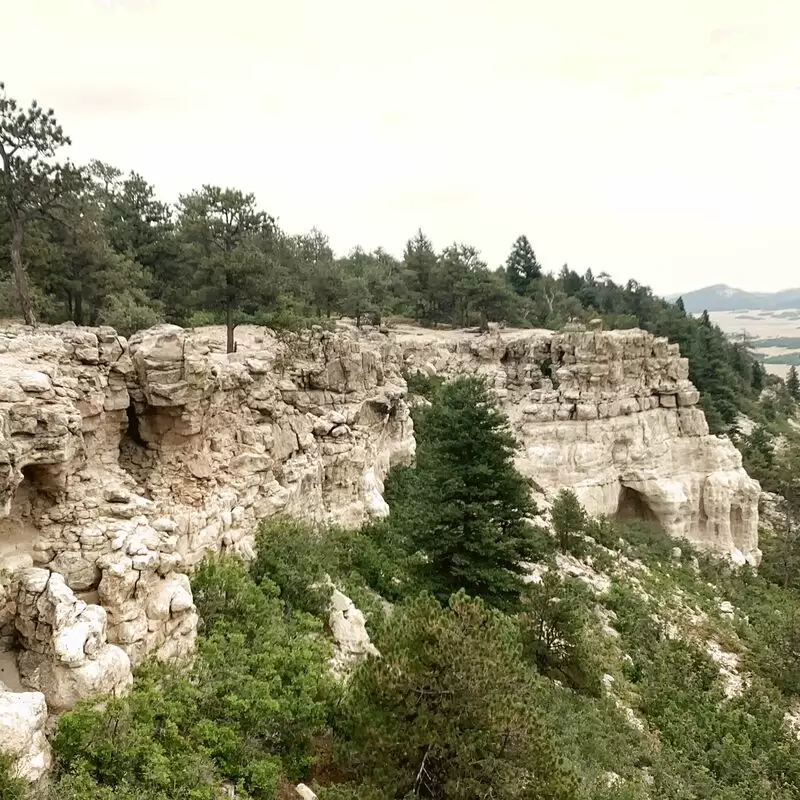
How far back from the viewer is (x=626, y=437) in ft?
116

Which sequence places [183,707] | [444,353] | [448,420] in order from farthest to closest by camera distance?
[444,353] < [448,420] < [183,707]

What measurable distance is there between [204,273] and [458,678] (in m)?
21.6

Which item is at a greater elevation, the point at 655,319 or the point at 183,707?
the point at 655,319

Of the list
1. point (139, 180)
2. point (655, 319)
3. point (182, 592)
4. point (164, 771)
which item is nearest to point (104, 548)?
point (182, 592)

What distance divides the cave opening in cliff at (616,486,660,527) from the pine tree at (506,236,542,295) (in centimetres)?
3628

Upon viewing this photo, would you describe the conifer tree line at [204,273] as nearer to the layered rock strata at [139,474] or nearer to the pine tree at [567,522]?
the layered rock strata at [139,474]

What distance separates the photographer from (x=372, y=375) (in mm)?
25734

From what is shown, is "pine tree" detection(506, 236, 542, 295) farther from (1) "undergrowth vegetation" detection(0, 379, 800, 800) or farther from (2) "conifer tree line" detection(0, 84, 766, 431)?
(1) "undergrowth vegetation" detection(0, 379, 800, 800)

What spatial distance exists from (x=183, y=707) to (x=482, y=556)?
9909 mm

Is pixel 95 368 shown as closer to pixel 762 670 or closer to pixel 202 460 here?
pixel 202 460

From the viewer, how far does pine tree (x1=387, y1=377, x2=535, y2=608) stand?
16.9 metres

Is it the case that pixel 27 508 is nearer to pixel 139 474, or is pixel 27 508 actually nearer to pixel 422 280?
pixel 139 474

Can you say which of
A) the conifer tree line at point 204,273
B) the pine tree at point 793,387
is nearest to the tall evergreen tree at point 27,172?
the conifer tree line at point 204,273

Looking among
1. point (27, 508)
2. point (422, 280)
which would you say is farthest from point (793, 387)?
point (27, 508)
